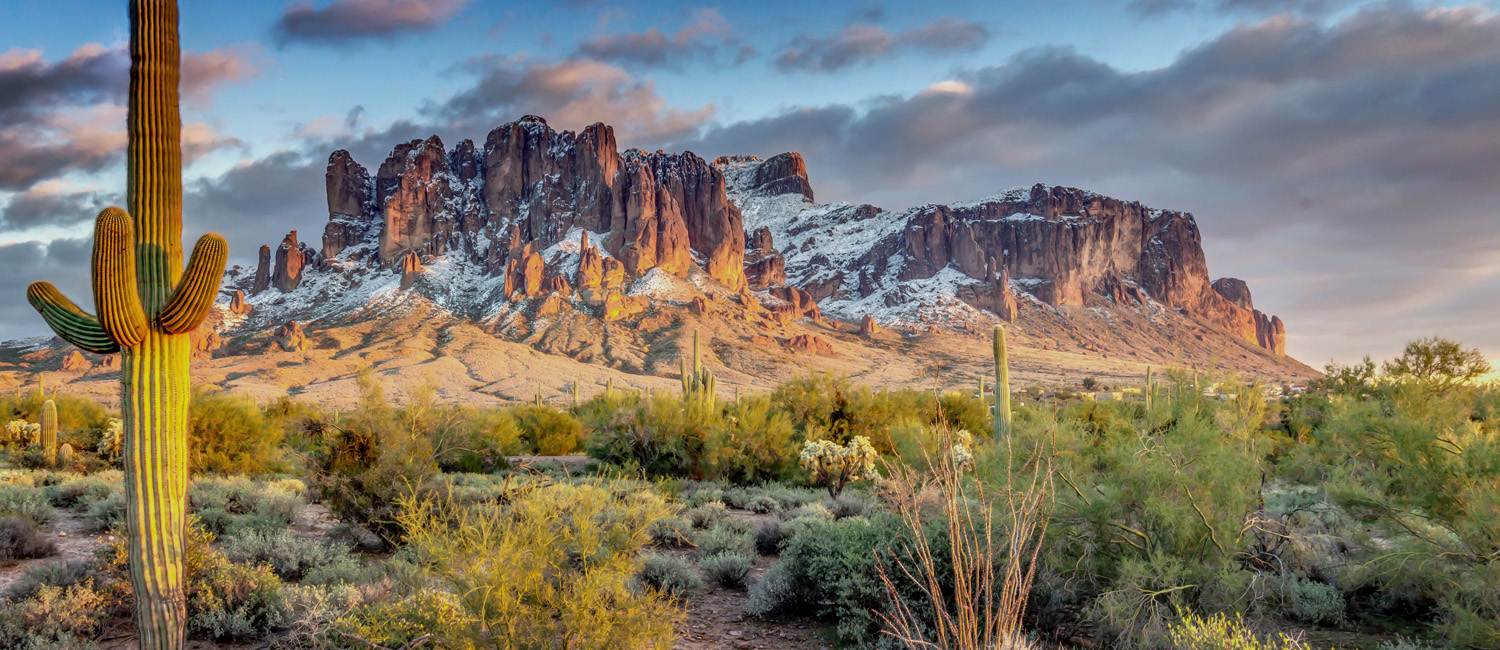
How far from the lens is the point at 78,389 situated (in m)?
63.7

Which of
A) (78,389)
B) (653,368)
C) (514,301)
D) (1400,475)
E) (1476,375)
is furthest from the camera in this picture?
(514,301)

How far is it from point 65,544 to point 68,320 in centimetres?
527

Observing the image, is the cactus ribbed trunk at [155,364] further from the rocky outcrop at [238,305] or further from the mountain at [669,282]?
the rocky outcrop at [238,305]

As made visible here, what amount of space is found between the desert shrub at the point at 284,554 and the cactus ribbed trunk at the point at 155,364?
2069mm

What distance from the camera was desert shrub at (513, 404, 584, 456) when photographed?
2638 cm

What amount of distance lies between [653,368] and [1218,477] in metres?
80.0

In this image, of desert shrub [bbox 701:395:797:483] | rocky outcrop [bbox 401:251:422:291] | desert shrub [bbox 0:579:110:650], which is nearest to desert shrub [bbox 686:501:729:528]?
desert shrub [bbox 701:395:797:483]

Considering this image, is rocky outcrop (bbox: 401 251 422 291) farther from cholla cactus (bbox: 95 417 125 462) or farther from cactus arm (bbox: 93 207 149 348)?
cactus arm (bbox: 93 207 149 348)

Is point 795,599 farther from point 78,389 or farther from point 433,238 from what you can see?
point 433,238

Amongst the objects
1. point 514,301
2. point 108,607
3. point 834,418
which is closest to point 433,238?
point 514,301

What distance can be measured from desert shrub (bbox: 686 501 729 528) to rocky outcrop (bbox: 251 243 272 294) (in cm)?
15984

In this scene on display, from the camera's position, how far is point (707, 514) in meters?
11.4

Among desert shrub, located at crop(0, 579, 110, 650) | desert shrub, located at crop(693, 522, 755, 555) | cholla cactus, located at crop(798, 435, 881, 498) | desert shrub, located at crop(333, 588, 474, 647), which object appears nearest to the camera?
desert shrub, located at crop(333, 588, 474, 647)

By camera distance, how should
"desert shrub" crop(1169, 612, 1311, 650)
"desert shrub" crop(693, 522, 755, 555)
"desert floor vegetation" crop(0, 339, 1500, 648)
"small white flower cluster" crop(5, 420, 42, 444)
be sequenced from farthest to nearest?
"small white flower cluster" crop(5, 420, 42, 444)
"desert shrub" crop(693, 522, 755, 555)
"desert floor vegetation" crop(0, 339, 1500, 648)
"desert shrub" crop(1169, 612, 1311, 650)
